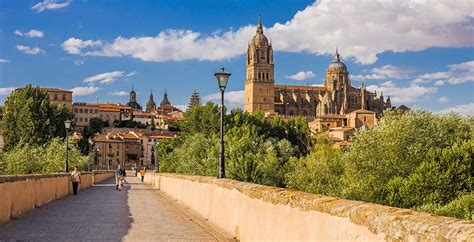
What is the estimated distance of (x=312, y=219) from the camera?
22.6ft

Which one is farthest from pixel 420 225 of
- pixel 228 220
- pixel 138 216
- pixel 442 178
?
pixel 442 178

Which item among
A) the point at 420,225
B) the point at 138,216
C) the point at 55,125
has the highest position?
the point at 55,125

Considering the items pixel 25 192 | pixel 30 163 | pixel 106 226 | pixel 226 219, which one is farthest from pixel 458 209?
pixel 30 163

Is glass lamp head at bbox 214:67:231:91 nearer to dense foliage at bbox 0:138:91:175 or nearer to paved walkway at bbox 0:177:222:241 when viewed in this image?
paved walkway at bbox 0:177:222:241

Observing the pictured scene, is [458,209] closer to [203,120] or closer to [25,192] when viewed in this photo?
[25,192]

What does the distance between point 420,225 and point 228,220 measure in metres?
8.85

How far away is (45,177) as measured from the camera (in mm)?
22266

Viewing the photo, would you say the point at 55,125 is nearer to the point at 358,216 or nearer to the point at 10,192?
the point at 10,192

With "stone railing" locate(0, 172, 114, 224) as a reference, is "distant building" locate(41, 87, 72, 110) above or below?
above

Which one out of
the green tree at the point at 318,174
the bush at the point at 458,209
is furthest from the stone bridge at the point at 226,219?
the green tree at the point at 318,174

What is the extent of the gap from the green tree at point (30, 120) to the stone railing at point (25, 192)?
56.0 m

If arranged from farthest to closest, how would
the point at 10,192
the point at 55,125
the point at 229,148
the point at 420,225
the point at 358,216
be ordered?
the point at 55,125 → the point at 229,148 → the point at 10,192 → the point at 358,216 → the point at 420,225

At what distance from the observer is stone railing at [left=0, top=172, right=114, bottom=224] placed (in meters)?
14.2

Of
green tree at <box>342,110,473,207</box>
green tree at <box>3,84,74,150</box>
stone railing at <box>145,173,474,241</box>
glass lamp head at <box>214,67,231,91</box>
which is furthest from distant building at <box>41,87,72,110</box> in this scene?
stone railing at <box>145,173,474,241</box>
